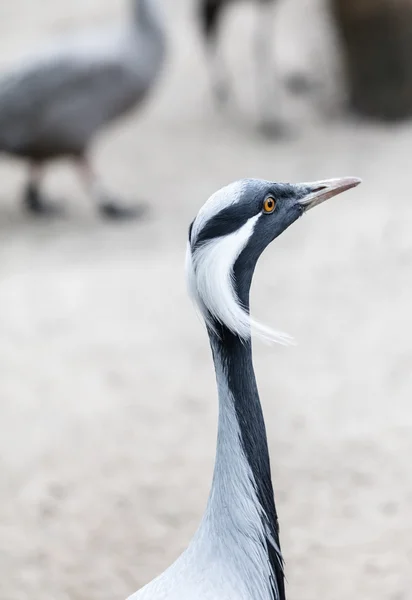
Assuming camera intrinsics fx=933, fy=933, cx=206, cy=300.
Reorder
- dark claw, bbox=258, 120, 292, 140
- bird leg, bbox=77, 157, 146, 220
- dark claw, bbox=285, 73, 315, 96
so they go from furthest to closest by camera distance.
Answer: dark claw, bbox=285, 73, 315, 96 < dark claw, bbox=258, 120, 292, 140 < bird leg, bbox=77, 157, 146, 220

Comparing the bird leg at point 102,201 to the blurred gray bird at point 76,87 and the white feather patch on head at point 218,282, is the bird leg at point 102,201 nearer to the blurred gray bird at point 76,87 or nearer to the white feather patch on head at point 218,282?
the blurred gray bird at point 76,87

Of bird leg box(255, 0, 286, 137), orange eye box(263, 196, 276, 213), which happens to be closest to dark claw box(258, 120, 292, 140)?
bird leg box(255, 0, 286, 137)

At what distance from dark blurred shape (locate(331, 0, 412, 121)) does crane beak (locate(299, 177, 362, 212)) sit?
18.9 feet

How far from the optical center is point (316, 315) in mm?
4676

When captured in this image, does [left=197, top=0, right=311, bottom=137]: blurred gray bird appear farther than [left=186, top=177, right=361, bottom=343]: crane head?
Yes

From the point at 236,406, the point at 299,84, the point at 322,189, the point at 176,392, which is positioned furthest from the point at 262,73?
the point at 236,406

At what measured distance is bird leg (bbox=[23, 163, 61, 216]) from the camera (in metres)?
6.63

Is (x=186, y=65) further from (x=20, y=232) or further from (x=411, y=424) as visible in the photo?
(x=411, y=424)

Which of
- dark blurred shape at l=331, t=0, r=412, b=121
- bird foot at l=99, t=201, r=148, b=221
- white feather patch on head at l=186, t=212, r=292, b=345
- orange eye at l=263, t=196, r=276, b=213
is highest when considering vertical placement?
dark blurred shape at l=331, t=0, r=412, b=121

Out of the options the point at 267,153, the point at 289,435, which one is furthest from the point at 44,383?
the point at 267,153

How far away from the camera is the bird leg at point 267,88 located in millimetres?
7820

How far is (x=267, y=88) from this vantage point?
27.2 ft

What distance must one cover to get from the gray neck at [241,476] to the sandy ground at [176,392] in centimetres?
80

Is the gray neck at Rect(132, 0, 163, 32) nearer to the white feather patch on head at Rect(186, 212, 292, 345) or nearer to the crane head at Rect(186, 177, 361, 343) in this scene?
the crane head at Rect(186, 177, 361, 343)
